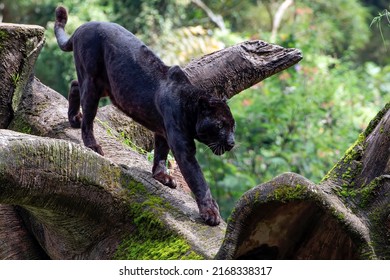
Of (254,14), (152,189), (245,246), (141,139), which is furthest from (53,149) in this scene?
(254,14)

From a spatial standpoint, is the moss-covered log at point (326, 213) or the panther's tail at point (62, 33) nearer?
the moss-covered log at point (326, 213)

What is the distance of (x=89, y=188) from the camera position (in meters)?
4.42

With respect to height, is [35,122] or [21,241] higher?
[35,122]

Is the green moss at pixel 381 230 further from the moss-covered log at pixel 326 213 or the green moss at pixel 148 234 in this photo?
the green moss at pixel 148 234

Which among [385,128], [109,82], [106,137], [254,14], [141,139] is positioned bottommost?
[254,14]

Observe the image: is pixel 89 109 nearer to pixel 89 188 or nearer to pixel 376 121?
pixel 89 188

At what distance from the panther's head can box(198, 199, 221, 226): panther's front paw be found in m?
0.34

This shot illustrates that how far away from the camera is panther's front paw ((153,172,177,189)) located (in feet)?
16.5

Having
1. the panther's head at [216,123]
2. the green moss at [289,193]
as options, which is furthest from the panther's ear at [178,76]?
the green moss at [289,193]

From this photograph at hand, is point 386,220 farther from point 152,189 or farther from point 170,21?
point 170,21

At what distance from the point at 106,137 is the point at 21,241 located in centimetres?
Result: 96

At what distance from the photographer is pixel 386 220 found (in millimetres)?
3672

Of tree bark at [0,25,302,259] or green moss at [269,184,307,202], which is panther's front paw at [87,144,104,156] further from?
green moss at [269,184,307,202]

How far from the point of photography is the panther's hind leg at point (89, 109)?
5379 millimetres
